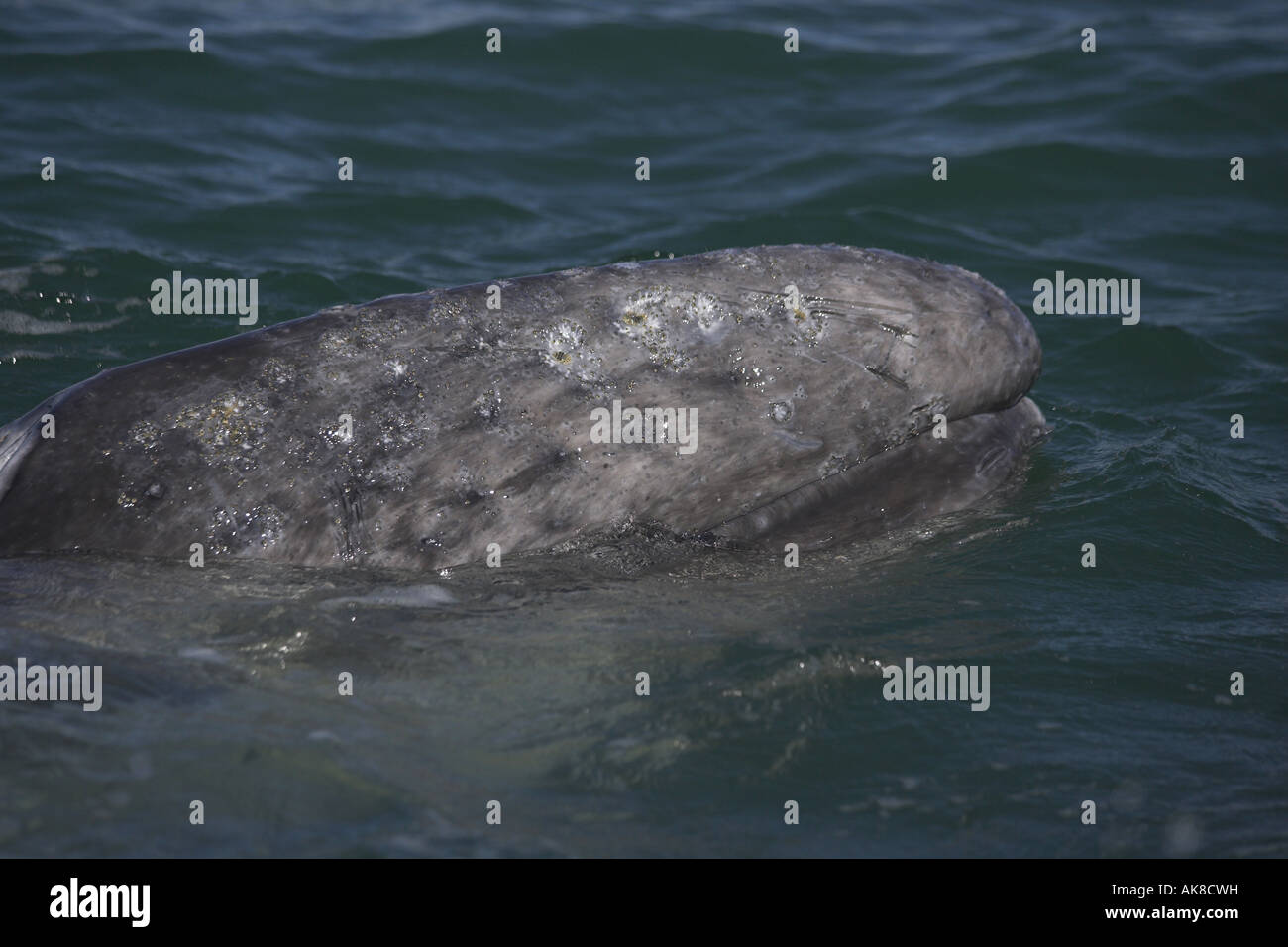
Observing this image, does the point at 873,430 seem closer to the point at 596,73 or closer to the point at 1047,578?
the point at 1047,578

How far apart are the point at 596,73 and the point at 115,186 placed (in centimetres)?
540

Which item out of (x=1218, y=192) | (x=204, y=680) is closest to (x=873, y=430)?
(x=204, y=680)

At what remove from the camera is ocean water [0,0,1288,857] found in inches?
170

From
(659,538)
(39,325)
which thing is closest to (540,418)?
(659,538)

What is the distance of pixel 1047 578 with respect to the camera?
6023 millimetres

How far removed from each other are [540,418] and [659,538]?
67 centimetres

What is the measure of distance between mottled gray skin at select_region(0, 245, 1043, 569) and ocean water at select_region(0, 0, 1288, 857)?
18cm

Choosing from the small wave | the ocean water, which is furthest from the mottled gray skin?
the small wave

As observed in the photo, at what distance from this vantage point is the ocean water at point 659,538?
14.1ft

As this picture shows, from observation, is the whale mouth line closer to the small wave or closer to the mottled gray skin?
the mottled gray skin

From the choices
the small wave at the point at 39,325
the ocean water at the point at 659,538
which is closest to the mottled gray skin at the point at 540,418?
the ocean water at the point at 659,538

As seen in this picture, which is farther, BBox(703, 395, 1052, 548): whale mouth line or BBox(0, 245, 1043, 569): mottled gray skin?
BBox(703, 395, 1052, 548): whale mouth line

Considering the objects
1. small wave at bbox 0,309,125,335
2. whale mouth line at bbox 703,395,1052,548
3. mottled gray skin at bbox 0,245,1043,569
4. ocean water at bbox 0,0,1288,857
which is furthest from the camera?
small wave at bbox 0,309,125,335

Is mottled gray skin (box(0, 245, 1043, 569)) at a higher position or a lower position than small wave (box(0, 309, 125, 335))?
lower
